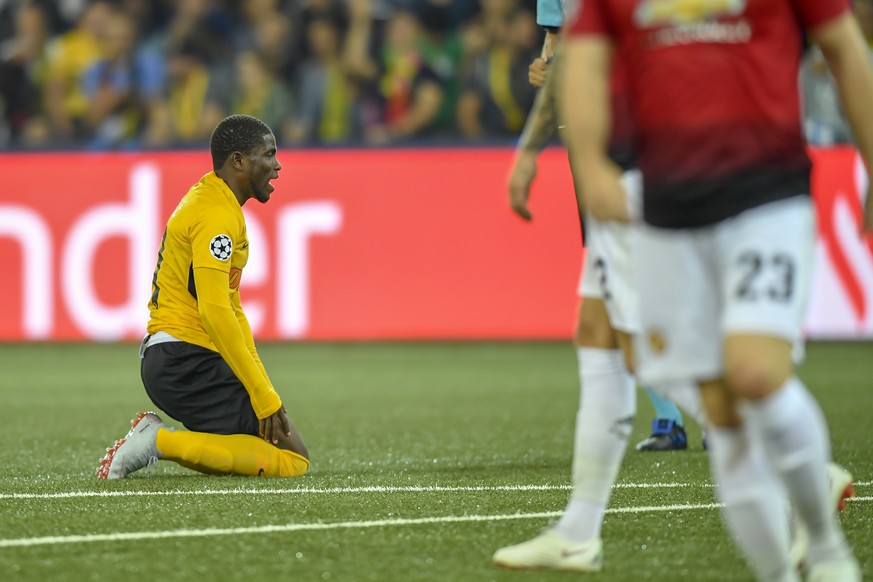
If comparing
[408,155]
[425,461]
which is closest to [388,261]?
[408,155]

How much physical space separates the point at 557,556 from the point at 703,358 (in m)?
0.95

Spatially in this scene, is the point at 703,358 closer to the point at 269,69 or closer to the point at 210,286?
the point at 210,286

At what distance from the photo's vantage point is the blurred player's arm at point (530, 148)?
14.0ft

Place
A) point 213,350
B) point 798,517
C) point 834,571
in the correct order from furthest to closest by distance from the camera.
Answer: point 213,350 → point 798,517 → point 834,571

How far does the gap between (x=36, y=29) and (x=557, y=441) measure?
939 centimetres

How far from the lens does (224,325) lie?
5.74 meters

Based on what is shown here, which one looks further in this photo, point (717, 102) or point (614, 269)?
point (614, 269)

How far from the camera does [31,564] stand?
4051 millimetres

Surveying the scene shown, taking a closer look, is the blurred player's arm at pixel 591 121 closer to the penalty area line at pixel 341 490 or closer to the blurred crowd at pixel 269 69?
the penalty area line at pixel 341 490

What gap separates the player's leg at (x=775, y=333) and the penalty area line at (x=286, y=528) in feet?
5.35

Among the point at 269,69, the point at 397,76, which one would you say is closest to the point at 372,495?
the point at 397,76

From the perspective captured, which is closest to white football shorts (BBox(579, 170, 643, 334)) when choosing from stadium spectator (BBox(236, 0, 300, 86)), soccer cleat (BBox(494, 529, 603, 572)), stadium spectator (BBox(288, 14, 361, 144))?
soccer cleat (BBox(494, 529, 603, 572))

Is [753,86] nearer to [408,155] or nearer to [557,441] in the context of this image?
[557,441]

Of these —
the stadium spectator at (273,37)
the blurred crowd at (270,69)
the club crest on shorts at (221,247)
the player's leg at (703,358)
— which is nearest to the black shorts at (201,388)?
the club crest on shorts at (221,247)
